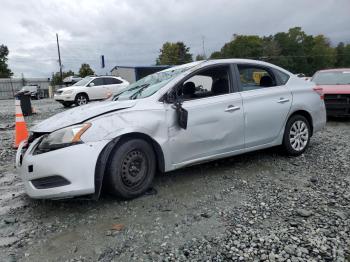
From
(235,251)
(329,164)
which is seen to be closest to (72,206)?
(235,251)

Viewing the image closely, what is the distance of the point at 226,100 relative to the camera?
4.39 m

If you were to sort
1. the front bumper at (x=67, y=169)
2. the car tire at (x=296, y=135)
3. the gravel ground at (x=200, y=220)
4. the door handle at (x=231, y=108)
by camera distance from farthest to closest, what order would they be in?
1. the car tire at (x=296, y=135)
2. the door handle at (x=231, y=108)
3. the front bumper at (x=67, y=169)
4. the gravel ground at (x=200, y=220)

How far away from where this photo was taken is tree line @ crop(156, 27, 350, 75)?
78.5 meters

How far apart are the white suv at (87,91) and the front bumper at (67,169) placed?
12482 mm

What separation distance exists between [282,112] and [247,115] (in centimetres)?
78

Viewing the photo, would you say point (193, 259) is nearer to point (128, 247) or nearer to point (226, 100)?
point (128, 247)

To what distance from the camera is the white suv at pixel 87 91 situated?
15.8m

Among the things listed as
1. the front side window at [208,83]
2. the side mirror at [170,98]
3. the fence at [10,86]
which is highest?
the fence at [10,86]

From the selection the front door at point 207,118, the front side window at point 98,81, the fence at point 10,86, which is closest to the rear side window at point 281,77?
the front door at point 207,118

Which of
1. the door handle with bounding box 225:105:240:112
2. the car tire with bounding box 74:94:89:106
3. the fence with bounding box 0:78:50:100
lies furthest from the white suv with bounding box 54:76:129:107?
the fence with bounding box 0:78:50:100

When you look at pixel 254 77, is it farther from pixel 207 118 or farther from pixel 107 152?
pixel 107 152

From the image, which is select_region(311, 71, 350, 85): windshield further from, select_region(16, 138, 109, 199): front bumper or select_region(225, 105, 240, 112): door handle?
select_region(16, 138, 109, 199): front bumper

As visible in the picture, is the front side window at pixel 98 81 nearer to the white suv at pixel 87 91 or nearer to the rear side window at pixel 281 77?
the white suv at pixel 87 91

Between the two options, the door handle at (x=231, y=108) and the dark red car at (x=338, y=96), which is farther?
the dark red car at (x=338, y=96)
